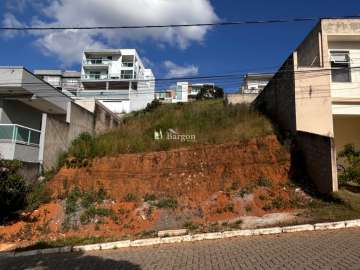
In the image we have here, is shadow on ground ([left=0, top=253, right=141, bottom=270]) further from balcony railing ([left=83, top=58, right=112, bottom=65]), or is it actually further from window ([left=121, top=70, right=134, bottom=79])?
balcony railing ([left=83, top=58, right=112, bottom=65])

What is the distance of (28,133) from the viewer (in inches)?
648

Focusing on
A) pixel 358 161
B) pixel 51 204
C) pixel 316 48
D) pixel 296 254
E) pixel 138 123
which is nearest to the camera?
pixel 296 254

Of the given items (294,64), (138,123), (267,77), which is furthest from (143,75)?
(294,64)

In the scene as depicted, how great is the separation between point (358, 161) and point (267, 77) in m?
52.9

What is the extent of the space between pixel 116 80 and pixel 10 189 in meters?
45.0

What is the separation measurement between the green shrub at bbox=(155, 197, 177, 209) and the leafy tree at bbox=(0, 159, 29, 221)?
514cm

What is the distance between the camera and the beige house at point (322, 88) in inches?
611

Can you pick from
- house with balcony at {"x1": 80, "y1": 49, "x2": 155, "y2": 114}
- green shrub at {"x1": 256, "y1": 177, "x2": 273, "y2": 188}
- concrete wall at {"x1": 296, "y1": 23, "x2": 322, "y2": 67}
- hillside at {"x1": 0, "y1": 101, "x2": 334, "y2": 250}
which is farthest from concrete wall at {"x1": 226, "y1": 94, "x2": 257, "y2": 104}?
house with balcony at {"x1": 80, "y1": 49, "x2": 155, "y2": 114}

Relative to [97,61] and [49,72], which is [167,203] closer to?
[97,61]

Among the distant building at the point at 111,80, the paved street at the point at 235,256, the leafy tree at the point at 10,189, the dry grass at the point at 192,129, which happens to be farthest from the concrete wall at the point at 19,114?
the distant building at the point at 111,80

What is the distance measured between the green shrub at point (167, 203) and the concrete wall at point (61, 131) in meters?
6.48

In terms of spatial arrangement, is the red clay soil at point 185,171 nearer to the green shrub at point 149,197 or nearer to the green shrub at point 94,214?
the green shrub at point 149,197

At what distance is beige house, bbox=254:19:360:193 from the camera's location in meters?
15.5

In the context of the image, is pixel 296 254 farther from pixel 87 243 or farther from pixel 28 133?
pixel 28 133
